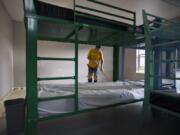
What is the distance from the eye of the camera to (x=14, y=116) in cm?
204

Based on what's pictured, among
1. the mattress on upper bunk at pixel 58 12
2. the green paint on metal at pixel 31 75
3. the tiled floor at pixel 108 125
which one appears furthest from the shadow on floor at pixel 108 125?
the mattress on upper bunk at pixel 58 12

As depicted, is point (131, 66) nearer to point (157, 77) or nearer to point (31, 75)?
point (157, 77)

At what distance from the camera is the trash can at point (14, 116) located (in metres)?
2.02

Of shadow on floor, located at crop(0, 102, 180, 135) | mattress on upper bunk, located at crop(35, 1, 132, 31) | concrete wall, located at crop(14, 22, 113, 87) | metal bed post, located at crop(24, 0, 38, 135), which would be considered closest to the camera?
metal bed post, located at crop(24, 0, 38, 135)

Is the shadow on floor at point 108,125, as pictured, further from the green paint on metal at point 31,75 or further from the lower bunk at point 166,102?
the green paint on metal at point 31,75

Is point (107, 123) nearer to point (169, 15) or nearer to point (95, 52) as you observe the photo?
point (95, 52)

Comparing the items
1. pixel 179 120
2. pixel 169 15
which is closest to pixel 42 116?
pixel 179 120

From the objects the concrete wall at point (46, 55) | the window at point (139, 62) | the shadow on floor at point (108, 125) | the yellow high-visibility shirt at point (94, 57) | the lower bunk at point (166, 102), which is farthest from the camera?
the window at point (139, 62)

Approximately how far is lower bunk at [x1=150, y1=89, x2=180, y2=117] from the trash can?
211 cm

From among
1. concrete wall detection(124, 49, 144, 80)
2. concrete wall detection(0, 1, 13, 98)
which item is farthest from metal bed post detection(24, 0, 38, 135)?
concrete wall detection(124, 49, 144, 80)

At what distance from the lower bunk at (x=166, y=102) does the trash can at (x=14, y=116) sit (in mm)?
2112

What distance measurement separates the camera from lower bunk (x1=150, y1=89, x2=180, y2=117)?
1.95m

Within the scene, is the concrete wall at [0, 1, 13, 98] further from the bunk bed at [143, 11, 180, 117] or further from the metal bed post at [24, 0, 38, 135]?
the bunk bed at [143, 11, 180, 117]

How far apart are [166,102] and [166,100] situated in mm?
35
